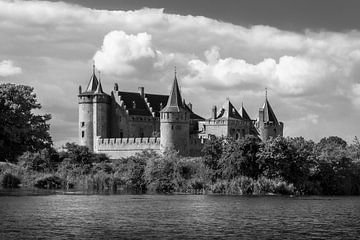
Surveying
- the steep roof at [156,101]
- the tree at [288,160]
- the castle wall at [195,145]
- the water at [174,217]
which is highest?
the steep roof at [156,101]

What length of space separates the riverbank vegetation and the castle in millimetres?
30064

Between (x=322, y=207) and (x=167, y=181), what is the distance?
18931 millimetres

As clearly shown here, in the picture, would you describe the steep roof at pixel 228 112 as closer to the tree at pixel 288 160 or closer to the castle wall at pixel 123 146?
the castle wall at pixel 123 146

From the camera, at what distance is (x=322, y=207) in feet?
150

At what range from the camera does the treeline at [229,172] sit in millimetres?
59188

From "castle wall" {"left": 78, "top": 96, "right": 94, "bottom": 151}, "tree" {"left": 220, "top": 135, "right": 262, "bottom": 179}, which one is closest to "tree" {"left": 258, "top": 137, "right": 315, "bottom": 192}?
"tree" {"left": 220, "top": 135, "right": 262, "bottom": 179}

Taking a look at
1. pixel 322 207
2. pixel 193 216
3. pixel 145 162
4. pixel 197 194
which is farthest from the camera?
pixel 145 162

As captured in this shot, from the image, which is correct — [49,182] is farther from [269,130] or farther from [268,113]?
[268,113]

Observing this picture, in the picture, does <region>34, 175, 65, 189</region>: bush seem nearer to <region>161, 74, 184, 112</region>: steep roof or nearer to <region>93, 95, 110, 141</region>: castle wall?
<region>161, 74, 184, 112</region>: steep roof

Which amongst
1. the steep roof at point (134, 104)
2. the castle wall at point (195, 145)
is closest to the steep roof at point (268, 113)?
the castle wall at point (195, 145)

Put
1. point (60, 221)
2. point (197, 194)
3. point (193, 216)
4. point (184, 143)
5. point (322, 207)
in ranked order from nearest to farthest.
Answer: point (60, 221) < point (193, 216) < point (322, 207) < point (197, 194) < point (184, 143)

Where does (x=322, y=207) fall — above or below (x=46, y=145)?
below

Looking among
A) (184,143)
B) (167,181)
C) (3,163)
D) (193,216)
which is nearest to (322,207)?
(193,216)

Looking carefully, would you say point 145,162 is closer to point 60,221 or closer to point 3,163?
point 3,163
